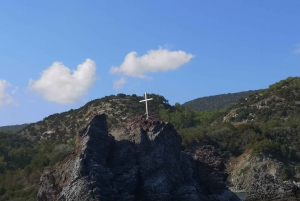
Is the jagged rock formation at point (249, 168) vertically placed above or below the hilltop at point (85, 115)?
below

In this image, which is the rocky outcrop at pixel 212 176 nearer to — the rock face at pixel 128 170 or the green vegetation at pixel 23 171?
the rock face at pixel 128 170

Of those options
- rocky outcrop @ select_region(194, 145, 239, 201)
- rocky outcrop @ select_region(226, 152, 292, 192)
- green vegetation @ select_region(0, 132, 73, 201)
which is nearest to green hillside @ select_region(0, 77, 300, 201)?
green vegetation @ select_region(0, 132, 73, 201)

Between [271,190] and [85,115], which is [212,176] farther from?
[85,115]

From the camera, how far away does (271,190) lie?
17.1 m

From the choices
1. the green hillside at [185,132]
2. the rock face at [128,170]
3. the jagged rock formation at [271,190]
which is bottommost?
the jagged rock formation at [271,190]

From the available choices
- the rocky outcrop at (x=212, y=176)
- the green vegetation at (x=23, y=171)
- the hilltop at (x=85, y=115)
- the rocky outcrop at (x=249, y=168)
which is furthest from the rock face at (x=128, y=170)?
the hilltop at (x=85, y=115)

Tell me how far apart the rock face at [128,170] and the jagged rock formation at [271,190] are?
117 cm

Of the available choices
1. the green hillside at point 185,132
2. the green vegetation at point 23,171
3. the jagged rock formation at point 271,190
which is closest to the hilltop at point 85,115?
the green hillside at point 185,132

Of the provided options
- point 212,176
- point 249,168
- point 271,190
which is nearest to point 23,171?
point 249,168

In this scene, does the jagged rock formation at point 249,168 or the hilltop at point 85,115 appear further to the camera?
the hilltop at point 85,115

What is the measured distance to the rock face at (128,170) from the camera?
52.1ft

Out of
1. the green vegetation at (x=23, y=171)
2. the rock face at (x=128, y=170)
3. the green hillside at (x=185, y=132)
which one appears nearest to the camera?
the rock face at (x=128, y=170)

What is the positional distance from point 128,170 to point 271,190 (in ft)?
16.4

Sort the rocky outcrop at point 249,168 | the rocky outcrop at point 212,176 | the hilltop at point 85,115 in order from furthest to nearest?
the hilltop at point 85,115, the rocky outcrop at point 249,168, the rocky outcrop at point 212,176
